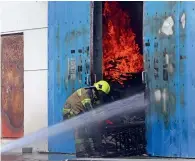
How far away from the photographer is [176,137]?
26.4ft

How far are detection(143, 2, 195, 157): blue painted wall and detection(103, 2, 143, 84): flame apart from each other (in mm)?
1544

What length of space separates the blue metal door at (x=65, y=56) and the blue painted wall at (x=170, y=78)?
1428 mm

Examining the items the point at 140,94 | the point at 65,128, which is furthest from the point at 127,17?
the point at 65,128

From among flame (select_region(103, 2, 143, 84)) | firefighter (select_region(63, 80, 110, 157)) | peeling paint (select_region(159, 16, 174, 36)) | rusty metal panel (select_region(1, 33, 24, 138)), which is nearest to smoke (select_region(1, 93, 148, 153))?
firefighter (select_region(63, 80, 110, 157))

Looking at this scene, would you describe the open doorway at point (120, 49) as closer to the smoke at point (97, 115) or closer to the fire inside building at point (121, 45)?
the fire inside building at point (121, 45)

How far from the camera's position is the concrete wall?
1003 centimetres

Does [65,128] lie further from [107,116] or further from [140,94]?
[140,94]

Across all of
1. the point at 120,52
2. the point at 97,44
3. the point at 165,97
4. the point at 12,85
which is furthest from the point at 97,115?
the point at 12,85

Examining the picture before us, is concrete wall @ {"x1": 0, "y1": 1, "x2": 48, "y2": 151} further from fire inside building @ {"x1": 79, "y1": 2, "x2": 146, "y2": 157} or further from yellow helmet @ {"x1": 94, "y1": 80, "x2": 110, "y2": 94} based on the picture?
yellow helmet @ {"x1": 94, "y1": 80, "x2": 110, "y2": 94}

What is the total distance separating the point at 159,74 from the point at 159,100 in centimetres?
48

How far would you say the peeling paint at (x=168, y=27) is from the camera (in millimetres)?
8164

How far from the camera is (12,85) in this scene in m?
11.0

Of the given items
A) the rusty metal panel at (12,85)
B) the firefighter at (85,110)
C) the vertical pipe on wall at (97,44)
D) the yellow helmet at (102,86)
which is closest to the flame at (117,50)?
the vertical pipe on wall at (97,44)

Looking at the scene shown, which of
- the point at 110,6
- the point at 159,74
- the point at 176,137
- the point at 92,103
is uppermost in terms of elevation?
the point at 110,6
